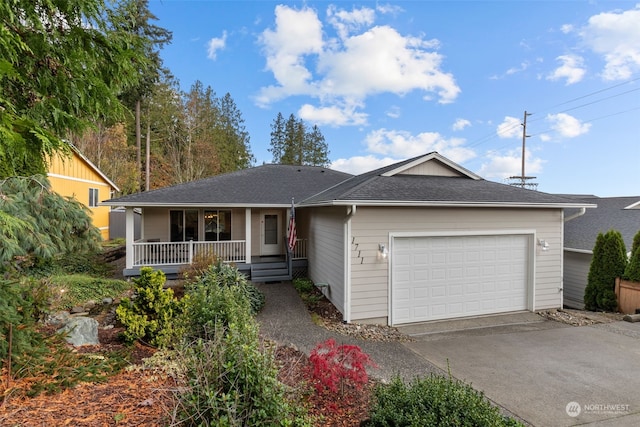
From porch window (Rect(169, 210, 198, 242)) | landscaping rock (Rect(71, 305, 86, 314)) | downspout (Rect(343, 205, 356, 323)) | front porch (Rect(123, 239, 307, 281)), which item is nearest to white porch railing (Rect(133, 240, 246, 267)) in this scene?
front porch (Rect(123, 239, 307, 281))

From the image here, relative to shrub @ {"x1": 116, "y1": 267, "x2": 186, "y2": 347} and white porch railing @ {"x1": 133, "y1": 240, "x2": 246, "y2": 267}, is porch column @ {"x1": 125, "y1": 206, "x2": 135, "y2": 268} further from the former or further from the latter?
shrub @ {"x1": 116, "y1": 267, "x2": 186, "y2": 347}

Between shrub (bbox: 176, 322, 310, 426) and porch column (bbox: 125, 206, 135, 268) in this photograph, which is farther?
porch column (bbox: 125, 206, 135, 268)

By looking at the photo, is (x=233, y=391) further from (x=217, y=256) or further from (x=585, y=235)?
(x=585, y=235)

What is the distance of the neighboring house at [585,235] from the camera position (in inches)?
449

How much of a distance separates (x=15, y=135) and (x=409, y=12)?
1146cm

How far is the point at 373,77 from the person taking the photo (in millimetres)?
13336

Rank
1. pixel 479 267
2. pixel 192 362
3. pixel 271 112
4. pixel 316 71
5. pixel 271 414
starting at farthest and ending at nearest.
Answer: pixel 271 112, pixel 316 71, pixel 479 267, pixel 192 362, pixel 271 414

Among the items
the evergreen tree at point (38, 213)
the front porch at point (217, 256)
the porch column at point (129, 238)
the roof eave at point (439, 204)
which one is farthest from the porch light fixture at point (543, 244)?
the porch column at point (129, 238)

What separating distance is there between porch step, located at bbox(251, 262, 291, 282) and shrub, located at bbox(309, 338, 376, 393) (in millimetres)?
7024

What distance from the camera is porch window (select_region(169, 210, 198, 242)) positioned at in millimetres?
12867

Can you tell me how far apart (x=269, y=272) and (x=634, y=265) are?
1139 cm

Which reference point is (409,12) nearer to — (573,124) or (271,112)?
(573,124)

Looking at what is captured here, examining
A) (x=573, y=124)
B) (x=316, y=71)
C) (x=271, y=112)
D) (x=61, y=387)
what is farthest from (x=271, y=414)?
(x=271, y=112)

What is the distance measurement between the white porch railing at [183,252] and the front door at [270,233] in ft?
4.70
